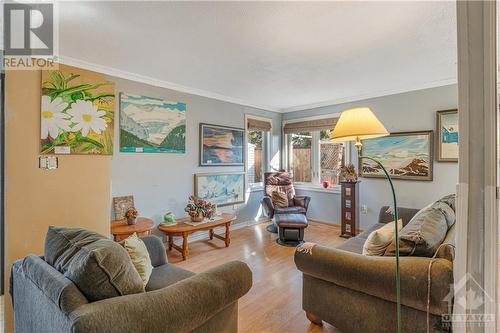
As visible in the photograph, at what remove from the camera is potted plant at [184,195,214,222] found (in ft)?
11.7

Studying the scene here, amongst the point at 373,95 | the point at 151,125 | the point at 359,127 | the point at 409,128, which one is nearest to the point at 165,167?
the point at 151,125

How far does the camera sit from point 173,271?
1.99 m

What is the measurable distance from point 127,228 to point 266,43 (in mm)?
2484

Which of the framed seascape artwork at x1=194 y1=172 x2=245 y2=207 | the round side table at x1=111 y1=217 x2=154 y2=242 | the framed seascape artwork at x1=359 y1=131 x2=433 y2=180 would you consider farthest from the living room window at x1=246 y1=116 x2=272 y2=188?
the round side table at x1=111 y1=217 x2=154 y2=242

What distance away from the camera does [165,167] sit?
3.79 m

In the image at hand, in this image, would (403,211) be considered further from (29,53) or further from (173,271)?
(29,53)

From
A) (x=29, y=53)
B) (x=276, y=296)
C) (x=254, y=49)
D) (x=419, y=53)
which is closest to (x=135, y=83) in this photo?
(x=29, y=53)

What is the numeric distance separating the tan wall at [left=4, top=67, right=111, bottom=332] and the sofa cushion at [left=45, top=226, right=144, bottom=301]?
0.66 meters

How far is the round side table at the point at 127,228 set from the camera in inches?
108

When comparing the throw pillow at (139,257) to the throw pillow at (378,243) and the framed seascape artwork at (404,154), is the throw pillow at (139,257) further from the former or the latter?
the framed seascape artwork at (404,154)

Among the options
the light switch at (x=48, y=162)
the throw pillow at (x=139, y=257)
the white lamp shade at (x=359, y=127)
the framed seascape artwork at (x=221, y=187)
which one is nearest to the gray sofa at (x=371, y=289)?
the white lamp shade at (x=359, y=127)

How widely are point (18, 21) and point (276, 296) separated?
3.23m

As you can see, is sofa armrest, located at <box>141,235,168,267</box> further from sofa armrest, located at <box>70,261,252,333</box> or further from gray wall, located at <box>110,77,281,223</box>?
gray wall, located at <box>110,77,281,223</box>

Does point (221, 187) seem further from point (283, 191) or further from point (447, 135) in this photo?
point (447, 135)
